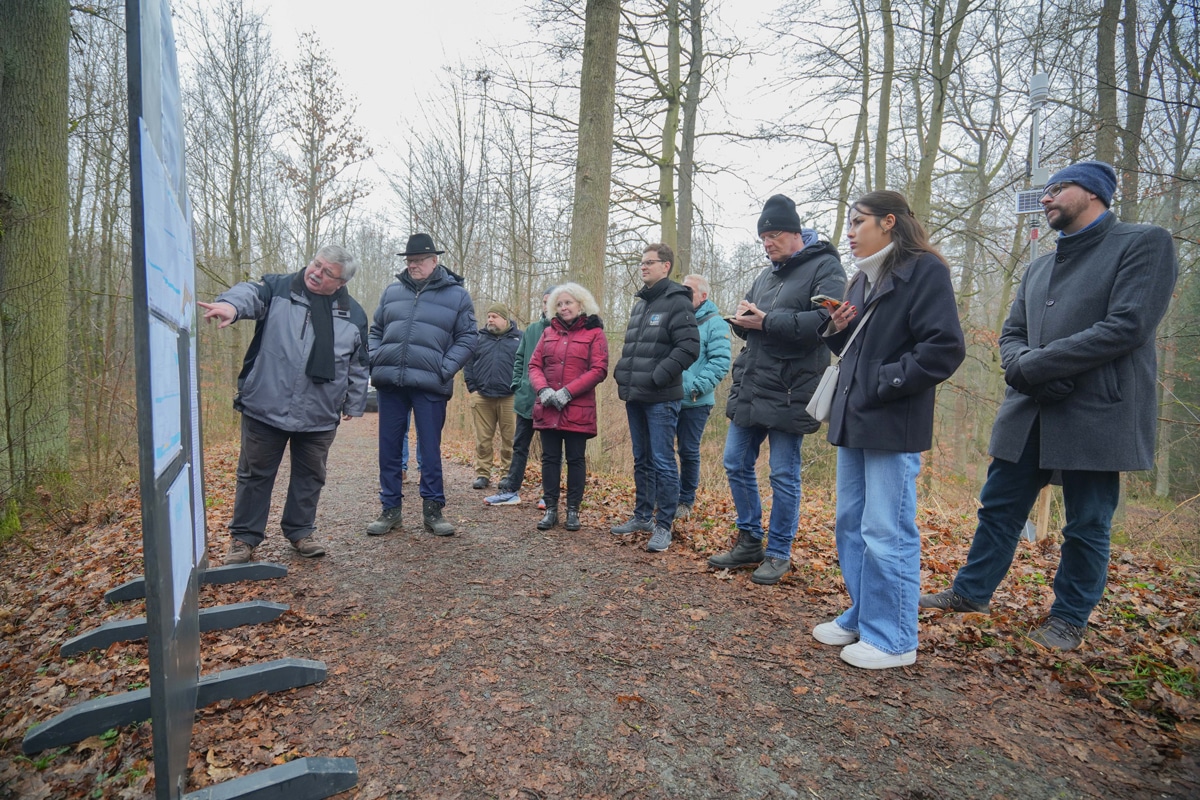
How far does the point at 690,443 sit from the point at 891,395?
304 centimetres

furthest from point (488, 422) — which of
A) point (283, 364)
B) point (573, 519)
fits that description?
point (283, 364)

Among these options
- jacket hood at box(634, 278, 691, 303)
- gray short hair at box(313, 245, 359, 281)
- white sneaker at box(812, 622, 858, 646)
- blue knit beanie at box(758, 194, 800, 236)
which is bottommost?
white sneaker at box(812, 622, 858, 646)

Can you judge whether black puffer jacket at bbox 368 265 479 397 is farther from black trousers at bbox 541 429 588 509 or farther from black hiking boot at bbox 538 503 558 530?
black hiking boot at bbox 538 503 558 530

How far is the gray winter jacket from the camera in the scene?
161 inches

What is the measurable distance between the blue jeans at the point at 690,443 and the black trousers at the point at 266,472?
3.09 metres

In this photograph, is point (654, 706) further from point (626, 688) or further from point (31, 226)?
point (31, 226)

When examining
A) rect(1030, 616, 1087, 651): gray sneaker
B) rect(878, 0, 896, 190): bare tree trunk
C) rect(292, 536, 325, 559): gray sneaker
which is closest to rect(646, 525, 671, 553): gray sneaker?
rect(1030, 616, 1087, 651): gray sneaker

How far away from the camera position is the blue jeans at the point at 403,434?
494 cm

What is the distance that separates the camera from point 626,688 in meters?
2.75

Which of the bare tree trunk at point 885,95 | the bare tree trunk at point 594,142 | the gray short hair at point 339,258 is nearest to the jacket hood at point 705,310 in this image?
the bare tree trunk at point 594,142

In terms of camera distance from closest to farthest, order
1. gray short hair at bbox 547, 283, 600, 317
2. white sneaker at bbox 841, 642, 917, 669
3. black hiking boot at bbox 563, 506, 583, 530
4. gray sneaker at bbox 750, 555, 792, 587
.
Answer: white sneaker at bbox 841, 642, 917, 669 < gray sneaker at bbox 750, 555, 792, 587 < gray short hair at bbox 547, 283, 600, 317 < black hiking boot at bbox 563, 506, 583, 530

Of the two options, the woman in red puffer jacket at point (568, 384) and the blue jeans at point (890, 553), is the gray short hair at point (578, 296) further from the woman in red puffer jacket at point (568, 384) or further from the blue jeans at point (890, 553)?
the blue jeans at point (890, 553)

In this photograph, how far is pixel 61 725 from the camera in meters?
2.29

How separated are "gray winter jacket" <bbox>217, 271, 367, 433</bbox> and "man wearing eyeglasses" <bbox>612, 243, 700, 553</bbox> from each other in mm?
2225
